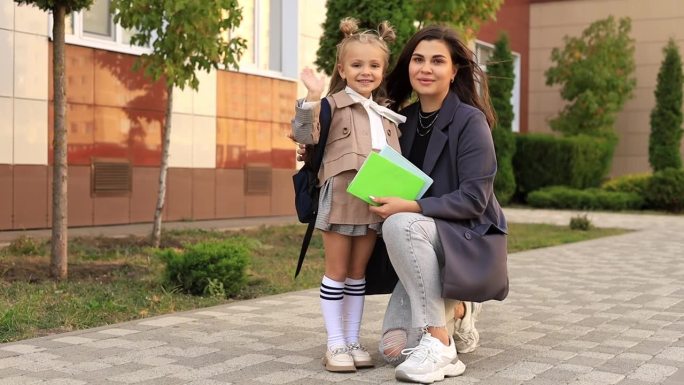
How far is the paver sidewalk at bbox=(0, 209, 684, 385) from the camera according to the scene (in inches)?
163

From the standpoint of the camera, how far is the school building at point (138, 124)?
437 inches

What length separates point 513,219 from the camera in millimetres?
18531

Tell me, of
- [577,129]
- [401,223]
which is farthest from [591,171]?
[401,223]

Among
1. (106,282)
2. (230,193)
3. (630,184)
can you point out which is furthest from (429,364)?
(630,184)

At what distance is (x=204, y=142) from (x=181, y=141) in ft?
1.78

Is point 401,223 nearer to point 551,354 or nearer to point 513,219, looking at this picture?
point 551,354

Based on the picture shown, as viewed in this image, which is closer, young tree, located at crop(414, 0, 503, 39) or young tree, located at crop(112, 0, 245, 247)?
young tree, located at crop(112, 0, 245, 247)

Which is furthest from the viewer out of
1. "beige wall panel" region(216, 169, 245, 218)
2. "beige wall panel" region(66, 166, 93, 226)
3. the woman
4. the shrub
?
the shrub

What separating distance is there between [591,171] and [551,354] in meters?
22.4

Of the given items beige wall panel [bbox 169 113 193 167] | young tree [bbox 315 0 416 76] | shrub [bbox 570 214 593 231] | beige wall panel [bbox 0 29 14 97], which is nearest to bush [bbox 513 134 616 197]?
shrub [bbox 570 214 593 231]

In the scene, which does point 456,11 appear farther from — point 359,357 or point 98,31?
point 359,357

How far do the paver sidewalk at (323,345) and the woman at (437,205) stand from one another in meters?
0.20

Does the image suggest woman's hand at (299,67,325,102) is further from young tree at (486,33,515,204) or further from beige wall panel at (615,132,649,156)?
beige wall panel at (615,132,649,156)

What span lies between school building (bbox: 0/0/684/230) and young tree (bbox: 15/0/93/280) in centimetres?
415
